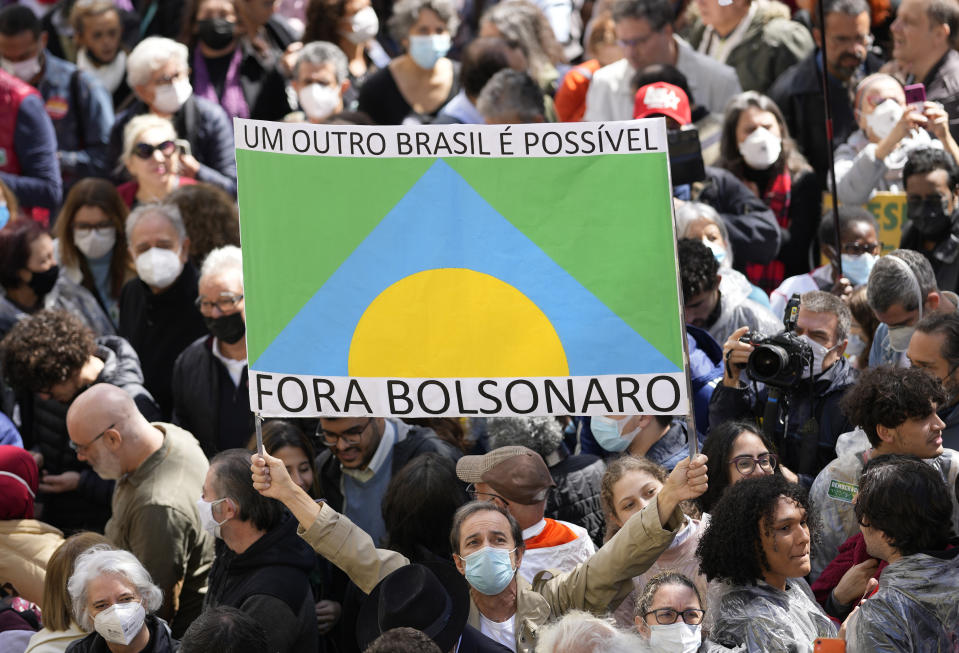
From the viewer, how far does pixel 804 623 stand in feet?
17.0

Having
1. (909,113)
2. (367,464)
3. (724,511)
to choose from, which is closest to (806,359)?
(724,511)

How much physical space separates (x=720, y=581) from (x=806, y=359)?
1400 millimetres

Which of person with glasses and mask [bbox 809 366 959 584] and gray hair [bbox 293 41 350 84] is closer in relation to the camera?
person with glasses and mask [bbox 809 366 959 584]

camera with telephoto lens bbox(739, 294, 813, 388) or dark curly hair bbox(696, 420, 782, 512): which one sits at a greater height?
camera with telephoto lens bbox(739, 294, 813, 388)

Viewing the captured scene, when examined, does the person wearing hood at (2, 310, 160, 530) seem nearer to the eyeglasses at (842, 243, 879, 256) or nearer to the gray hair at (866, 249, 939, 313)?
the gray hair at (866, 249, 939, 313)

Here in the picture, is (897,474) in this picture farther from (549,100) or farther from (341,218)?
(549,100)

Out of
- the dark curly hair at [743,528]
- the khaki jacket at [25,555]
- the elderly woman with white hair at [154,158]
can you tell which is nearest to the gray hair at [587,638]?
the dark curly hair at [743,528]

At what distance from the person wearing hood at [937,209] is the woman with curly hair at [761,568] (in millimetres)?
2941

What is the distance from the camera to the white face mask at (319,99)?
1067 centimetres

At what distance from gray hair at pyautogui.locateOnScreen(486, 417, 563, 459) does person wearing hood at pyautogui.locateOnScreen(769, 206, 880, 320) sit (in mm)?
1880

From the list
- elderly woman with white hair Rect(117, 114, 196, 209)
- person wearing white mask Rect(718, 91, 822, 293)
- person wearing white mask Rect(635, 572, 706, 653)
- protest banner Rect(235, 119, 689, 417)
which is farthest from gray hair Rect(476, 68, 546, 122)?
person wearing white mask Rect(635, 572, 706, 653)

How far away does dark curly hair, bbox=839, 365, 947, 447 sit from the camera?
5855 millimetres

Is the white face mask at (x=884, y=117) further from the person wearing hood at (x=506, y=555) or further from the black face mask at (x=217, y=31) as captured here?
the black face mask at (x=217, y=31)

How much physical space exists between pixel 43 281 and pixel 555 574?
13.7ft
